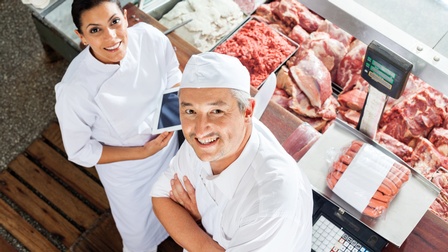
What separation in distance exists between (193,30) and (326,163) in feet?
4.27

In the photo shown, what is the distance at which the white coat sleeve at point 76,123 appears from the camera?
208 centimetres

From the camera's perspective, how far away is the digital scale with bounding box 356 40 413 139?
1627mm

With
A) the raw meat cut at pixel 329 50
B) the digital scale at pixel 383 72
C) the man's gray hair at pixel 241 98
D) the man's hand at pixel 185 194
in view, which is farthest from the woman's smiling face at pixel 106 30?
the raw meat cut at pixel 329 50

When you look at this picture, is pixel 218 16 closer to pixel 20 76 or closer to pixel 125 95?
pixel 125 95

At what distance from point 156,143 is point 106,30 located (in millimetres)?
575

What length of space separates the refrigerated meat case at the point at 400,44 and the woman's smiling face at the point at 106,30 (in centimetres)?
72

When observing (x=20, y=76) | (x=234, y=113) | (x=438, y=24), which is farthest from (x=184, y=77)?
(x=20, y=76)

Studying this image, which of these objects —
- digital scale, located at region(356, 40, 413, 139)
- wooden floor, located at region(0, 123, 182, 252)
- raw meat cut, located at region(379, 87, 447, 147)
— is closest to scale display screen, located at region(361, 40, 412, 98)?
digital scale, located at region(356, 40, 413, 139)

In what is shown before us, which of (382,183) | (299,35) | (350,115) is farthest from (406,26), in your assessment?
(299,35)

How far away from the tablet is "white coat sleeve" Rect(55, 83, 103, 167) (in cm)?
26

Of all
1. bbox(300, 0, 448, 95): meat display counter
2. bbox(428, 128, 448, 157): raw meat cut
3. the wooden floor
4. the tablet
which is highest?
bbox(300, 0, 448, 95): meat display counter

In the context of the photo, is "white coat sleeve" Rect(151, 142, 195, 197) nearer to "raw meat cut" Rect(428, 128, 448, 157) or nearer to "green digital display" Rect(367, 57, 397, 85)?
"green digital display" Rect(367, 57, 397, 85)

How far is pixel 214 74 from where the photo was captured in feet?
5.41

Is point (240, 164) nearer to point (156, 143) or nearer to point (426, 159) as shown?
point (156, 143)
